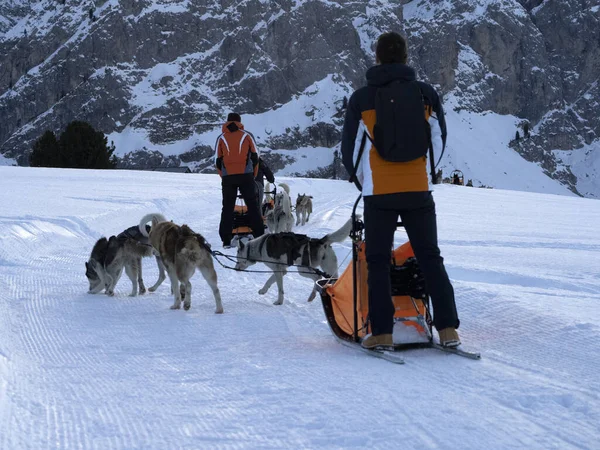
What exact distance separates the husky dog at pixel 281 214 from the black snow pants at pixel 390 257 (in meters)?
7.84

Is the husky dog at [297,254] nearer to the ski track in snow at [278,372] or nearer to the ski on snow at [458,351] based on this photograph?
the ski track in snow at [278,372]

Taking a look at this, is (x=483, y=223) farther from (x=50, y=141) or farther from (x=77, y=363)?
(x=50, y=141)

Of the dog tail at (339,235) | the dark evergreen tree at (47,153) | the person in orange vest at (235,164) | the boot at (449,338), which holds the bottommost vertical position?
the boot at (449,338)

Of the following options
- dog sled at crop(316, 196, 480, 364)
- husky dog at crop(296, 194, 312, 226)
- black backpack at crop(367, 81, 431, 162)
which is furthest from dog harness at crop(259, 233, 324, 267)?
husky dog at crop(296, 194, 312, 226)

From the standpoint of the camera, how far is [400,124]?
3988 millimetres

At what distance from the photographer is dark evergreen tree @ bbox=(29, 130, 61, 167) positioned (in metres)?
62.2

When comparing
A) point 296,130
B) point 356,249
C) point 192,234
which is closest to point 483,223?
point 192,234

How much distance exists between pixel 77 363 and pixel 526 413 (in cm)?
244

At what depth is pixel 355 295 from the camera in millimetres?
4445

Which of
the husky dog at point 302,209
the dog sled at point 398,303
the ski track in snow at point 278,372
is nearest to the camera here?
the ski track in snow at point 278,372

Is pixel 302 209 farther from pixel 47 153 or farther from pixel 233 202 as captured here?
pixel 47 153

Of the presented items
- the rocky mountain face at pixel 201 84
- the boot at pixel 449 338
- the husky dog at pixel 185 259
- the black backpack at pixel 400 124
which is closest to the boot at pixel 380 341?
the boot at pixel 449 338

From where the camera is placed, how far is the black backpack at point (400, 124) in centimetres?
398

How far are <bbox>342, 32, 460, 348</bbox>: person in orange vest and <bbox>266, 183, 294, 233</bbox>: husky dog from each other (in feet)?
25.5
